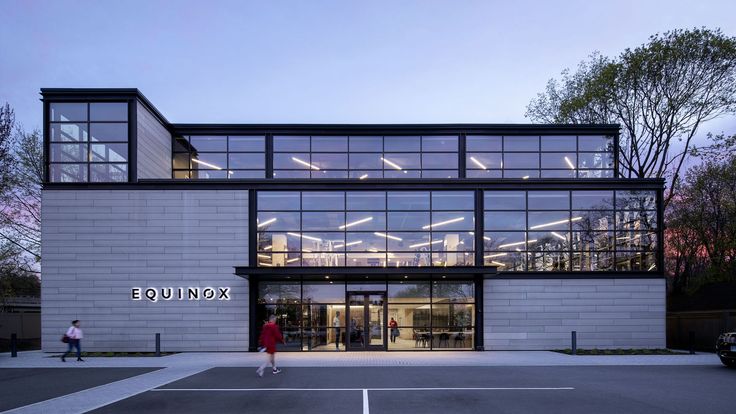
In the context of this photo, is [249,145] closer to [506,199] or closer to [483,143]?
[483,143]

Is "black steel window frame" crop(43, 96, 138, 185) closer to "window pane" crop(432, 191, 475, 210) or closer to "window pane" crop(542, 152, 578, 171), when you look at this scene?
"window pane" crop(432, 191, 475, 210)

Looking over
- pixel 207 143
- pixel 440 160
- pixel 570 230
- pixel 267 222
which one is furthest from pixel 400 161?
pixel 207 143

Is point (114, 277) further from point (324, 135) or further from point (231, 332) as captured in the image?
point (324, 135)

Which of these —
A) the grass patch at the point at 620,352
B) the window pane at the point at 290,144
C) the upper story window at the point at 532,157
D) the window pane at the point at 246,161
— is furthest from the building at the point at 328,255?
the window pane at the point at 290,144

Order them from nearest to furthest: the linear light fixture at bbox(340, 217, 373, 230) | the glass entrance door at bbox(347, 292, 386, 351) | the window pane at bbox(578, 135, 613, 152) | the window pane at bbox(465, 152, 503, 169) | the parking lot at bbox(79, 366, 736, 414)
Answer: the parking lot at bbox(79, 366, 736, 414)
the glass entrance door at bbox(347, 292, 386, 351)
the linear light fixture at bbox(340, 217, 373, 230)
the window pane at bbox(465, 152, 503, 169)
the window pane at bbox(578, 135, 613, 152)

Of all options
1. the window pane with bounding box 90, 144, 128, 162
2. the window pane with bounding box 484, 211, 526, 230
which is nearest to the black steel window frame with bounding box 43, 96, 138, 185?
the window pane with bounding box 90, 144, 128, 162

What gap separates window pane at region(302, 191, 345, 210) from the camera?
22.8 meters

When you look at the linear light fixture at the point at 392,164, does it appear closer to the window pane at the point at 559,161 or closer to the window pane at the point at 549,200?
the window pane at the point at 549,200

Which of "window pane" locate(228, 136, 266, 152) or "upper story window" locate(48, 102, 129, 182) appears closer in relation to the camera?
"upper story window" locate(48, 102, 129, 182)

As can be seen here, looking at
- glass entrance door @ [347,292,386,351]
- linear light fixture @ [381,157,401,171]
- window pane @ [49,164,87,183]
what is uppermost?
linear light fixture @ [381,157,401,171]

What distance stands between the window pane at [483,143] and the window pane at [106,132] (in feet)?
50.7

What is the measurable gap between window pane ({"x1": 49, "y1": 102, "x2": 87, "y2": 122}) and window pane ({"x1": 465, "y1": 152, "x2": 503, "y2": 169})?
1701 cm

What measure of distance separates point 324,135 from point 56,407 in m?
17.6

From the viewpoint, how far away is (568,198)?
2302 cm
